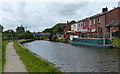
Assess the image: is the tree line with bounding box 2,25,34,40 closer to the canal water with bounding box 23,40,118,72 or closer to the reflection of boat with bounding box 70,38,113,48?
the reflection of boat with bounding box 70,38,113,48

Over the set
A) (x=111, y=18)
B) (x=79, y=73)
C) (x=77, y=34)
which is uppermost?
(x=111, y=18)

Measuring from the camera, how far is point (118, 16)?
37031 millimetres

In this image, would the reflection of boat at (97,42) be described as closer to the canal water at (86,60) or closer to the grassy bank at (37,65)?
the canal water at (86,60)

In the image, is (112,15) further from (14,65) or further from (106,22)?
(14,65)

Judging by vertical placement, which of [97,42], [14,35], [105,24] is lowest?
[97,42]

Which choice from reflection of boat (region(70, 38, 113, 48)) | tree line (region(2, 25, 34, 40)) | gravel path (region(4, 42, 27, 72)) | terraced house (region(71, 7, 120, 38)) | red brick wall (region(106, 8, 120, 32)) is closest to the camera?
gravel path (region(4, 42, 27, 72))

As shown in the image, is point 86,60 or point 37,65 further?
point 86,60

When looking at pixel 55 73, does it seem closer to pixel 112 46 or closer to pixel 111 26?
pixel 112 46

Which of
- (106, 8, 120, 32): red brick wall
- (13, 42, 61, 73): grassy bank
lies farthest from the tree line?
(13, 42, 61, 73): grassy bank

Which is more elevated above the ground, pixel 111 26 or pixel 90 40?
pixel 111 26

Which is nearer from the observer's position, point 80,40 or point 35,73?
point 35,73

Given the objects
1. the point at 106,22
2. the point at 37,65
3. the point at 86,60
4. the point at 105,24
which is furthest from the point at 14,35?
the point at 37,65

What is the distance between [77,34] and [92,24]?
15.9 feet

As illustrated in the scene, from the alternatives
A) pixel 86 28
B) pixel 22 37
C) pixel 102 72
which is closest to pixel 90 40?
pixel 86 28
